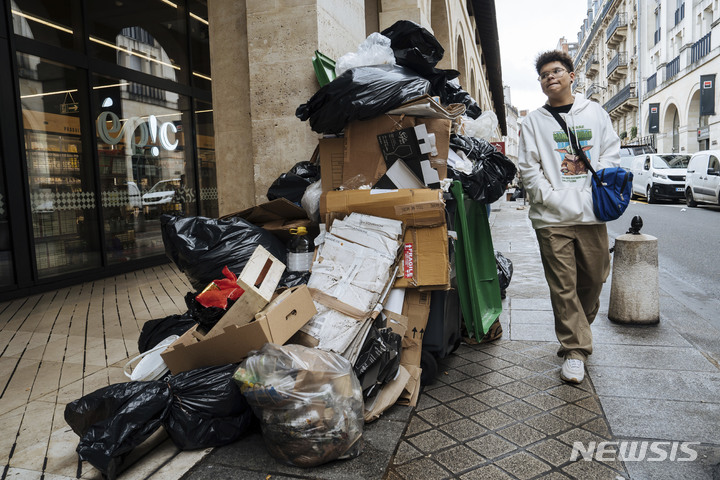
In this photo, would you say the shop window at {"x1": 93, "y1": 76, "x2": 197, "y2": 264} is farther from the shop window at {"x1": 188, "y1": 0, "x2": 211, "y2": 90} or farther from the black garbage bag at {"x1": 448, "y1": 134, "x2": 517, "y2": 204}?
the black garbage bag at {"x1": 448, "y1": 134, "x2": 517, "y2": 204}

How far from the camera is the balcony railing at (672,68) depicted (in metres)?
35.0

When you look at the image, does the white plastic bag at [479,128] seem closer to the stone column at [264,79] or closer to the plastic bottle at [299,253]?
the stone column at [264,79]

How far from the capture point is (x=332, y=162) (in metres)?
3.41

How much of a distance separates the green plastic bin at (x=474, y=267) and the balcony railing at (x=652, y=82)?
43004 millimetres

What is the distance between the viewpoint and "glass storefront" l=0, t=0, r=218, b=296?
647 centimetres

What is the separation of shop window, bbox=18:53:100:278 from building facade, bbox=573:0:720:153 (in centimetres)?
3144

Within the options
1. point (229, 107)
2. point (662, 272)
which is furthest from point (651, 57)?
point (229, 107)

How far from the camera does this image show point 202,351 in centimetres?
257

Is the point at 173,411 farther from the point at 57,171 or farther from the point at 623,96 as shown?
the point at 623,96

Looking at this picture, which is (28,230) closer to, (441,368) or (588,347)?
(441,368)

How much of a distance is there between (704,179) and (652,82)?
95.5 feet

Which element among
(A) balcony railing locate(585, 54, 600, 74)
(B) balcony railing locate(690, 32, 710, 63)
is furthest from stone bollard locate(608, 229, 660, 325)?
(A) balcony railing locate(585, 54, 600, 74)

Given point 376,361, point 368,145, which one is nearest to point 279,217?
point 368,145

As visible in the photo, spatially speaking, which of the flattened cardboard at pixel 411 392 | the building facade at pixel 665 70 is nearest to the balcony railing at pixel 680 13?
the building facade at pixel 665 70
